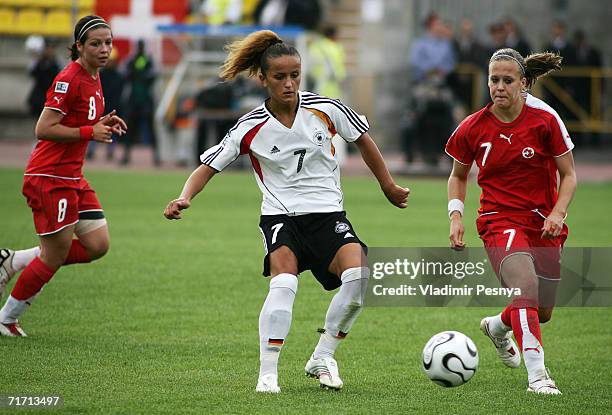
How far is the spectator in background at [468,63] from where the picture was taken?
79.0 ft

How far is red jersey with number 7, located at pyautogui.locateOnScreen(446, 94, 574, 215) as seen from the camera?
667 centimetres

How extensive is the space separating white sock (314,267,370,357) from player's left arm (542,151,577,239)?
105 cm

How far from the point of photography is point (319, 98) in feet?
21.9

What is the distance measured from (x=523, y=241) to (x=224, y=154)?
1776 mm

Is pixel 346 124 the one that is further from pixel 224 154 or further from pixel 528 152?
pixel 528 152

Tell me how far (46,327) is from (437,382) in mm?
3265

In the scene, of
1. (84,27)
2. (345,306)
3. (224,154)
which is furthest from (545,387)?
(84,27)

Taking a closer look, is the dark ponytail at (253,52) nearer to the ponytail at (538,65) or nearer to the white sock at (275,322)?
the white sock at (275,322)

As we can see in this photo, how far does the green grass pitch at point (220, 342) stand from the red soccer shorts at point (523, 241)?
71 cm

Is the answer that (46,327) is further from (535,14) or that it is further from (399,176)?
(535,14)

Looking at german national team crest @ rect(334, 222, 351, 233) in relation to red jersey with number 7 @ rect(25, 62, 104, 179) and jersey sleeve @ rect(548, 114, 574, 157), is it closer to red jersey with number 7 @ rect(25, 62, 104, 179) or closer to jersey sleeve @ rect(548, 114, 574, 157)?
jersey sleeve @ rect(548, 114, 574, 157)

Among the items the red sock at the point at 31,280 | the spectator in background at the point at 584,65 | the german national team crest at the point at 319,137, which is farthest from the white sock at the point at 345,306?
the spectator in background at the point at 584,65

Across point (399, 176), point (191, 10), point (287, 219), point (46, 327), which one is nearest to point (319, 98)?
point (287, 219)

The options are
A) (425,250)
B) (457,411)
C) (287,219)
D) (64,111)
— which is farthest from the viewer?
(425,250)
